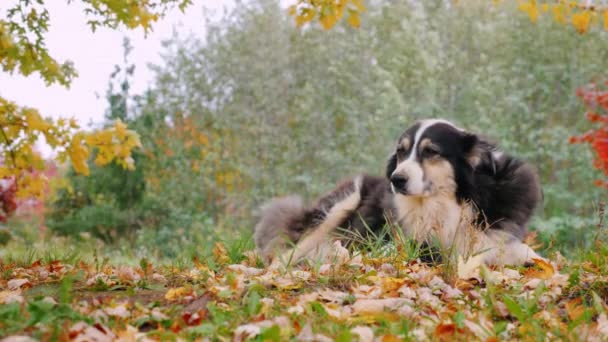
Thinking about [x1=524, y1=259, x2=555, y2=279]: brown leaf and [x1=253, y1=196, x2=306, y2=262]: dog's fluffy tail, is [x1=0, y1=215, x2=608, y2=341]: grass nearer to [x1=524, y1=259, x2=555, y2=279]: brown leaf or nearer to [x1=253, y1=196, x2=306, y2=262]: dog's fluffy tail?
[x1=524, y1=259, x2=555, y2=279]: brown leaf

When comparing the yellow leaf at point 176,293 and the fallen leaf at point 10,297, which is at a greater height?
the fallen leaf at point 10,297

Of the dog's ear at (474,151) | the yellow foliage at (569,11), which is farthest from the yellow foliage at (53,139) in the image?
the yellow foliage at (569,11)

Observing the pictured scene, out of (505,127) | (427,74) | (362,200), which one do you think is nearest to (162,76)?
(427,74)

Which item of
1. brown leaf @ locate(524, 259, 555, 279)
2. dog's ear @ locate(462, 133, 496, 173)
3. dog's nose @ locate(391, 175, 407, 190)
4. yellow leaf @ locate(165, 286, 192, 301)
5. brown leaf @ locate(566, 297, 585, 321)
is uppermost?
dog's ear @ locate(462, 133, 496, 173)

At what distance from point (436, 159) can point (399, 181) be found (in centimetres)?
30

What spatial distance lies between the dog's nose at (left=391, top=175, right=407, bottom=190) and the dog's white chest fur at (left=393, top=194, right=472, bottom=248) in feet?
0.92

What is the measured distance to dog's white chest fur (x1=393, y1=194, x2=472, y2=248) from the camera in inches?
177

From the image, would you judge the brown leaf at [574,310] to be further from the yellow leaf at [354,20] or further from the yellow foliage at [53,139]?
the yellow foliage at [53,139]

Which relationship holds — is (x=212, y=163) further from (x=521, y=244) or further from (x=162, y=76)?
(x=521, y=244)

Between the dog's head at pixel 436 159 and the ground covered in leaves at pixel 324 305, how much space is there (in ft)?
2.49

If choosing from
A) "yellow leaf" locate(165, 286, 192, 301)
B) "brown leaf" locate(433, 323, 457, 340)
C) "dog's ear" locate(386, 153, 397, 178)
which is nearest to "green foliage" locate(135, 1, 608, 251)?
"dog's ear" locate(386, 153, 397, 178)

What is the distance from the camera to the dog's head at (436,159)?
4.38 m

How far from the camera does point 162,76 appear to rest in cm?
1162

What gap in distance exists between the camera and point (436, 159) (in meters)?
4.43
